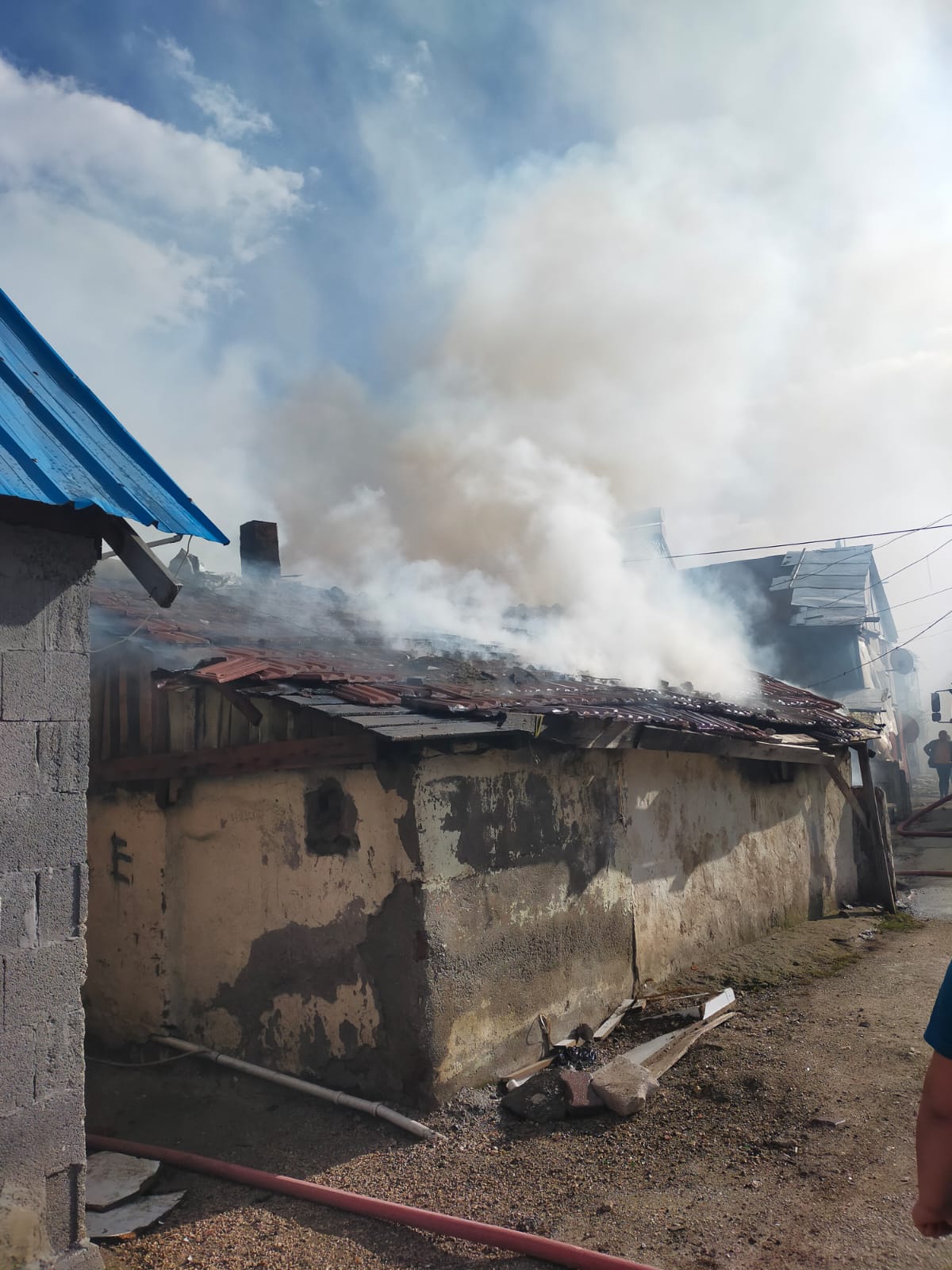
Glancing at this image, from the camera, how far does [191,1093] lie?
6738 mm

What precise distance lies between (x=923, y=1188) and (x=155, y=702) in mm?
6767

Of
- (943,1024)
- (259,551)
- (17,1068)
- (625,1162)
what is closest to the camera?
(943,1024)

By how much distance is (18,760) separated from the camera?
389 centimetres

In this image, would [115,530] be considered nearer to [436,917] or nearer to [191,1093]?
[436,917]

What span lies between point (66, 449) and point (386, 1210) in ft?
15.1

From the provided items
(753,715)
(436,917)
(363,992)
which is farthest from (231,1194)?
(753,715)

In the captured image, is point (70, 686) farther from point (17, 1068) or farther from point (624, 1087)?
point (624, 1087)

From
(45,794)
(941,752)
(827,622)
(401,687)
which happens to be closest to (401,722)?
(401,687)

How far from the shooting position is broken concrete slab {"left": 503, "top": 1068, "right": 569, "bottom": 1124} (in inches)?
235

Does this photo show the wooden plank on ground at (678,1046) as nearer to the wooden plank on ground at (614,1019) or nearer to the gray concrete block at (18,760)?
the wooden plank on ground at (614,1019)

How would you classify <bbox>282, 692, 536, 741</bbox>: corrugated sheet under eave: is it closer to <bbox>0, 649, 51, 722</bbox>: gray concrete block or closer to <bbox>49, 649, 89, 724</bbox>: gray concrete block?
<bbox>49, 649, 89, 724</bbox>: gray concrete block

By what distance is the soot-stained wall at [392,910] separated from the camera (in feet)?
20.2

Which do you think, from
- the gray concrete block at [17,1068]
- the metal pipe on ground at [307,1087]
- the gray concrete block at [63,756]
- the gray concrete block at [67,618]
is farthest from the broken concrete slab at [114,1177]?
the gray concrete block at [67,618]

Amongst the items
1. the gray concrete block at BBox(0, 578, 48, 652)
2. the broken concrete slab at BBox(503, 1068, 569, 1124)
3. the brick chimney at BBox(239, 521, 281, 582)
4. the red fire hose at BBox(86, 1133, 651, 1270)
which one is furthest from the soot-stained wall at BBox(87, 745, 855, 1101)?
the brick chimney at BBox(239, 521, 281, 582)
